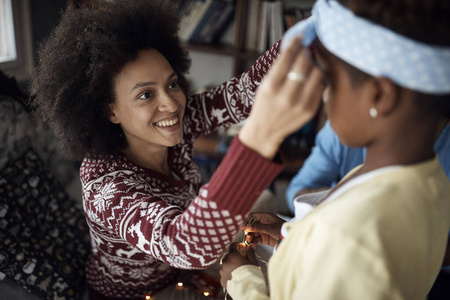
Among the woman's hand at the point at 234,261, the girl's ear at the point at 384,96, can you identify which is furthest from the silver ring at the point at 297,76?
the woman's hand at the point at 234,261

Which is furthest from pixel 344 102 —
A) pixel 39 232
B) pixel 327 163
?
pixel 39 232

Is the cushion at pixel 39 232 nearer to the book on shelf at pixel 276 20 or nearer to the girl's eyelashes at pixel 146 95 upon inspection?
the girl's eyelashes at pixel 146 95

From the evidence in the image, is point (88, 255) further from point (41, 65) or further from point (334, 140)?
point (334, 140)

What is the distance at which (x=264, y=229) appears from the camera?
984 millimetres

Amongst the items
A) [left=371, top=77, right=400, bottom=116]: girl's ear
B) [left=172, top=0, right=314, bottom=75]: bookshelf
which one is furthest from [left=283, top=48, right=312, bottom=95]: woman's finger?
[left=172, top=0, right=314, bottom=75]: bookshelf

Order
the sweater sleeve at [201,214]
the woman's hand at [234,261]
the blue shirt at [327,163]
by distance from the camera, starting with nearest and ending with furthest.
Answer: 1. the sweater sleeve at [201,214]
2. the woman's hand at [234,261]
3. the blue shirt at [327,163]

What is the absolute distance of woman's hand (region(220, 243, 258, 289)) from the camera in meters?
0.86

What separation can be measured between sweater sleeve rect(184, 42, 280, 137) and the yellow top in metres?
0.64

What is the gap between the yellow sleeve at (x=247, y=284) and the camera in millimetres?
749

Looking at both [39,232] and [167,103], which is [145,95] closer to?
[167,103]

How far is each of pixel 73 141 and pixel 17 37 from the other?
3.97 ft

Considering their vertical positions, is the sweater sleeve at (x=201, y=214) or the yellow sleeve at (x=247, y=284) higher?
the sweater sleeve at (x=201, y=214)

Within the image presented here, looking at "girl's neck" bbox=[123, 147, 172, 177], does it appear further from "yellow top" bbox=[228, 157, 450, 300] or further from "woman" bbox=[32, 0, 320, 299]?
"yellow top" bbox=[228, 157, 450, 300]

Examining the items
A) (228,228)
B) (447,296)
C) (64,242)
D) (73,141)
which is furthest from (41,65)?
(447,296)
